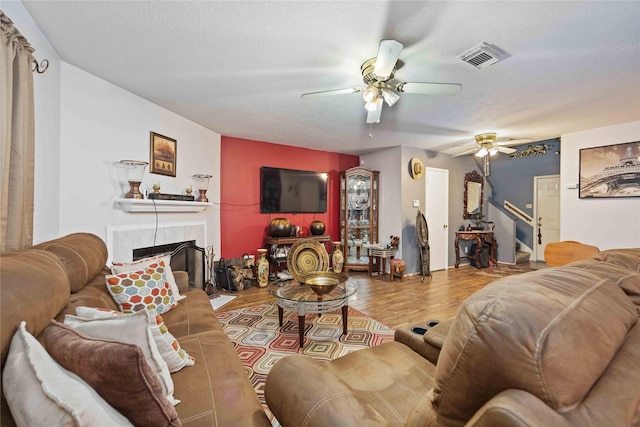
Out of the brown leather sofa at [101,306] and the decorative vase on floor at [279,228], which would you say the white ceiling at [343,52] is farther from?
the decorative vase on floor at [279,228]

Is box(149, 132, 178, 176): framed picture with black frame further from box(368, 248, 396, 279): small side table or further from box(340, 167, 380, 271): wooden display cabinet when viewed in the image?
box(368, 248, 396, 279): small side table

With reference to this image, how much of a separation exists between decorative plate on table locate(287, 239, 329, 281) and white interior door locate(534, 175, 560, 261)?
17.7 ft

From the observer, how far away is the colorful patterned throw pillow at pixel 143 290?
175 cm

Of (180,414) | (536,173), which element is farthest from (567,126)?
(180,414)

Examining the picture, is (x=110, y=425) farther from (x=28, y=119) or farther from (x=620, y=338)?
(x=28, y=119)

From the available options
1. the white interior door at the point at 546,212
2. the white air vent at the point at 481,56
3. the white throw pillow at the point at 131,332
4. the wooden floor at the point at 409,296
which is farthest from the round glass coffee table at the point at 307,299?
the white interior door at the point at 546,212

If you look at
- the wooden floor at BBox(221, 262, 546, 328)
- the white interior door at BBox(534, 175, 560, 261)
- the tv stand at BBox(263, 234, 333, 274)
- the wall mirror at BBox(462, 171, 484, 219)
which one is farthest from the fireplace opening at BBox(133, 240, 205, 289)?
the white interior door at BBox(534, 175, 560, 261)

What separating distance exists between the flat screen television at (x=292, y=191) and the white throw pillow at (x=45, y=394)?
13.2ft

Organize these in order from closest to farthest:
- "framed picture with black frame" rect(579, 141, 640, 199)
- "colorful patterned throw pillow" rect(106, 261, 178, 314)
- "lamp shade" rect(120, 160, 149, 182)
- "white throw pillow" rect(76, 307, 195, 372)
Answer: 1. "white throw pillow" rect(76, 307, 195, 372)
2. "colorful patterned throw pillow" rect(106, 261, 178, 314)
3. "lamp shade" rect(120, 160, 149, 182)
4. "framed picture with black frame" rect(579, 141, 640, 199)

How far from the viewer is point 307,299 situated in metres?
2.44

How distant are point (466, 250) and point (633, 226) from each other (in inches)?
101

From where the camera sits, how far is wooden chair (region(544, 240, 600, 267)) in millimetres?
3178

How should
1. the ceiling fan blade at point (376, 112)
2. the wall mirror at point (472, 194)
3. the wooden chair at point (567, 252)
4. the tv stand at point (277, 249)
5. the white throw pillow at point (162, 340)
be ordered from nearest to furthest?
the white throw pillow at point (162, 340) < the ceiling fan blade at point (376, 112) < the wooden chair at point (567, 252) < the tv stand at point (277, 249) < the wall mirror at point (472, 194)

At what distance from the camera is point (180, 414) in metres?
1.01
